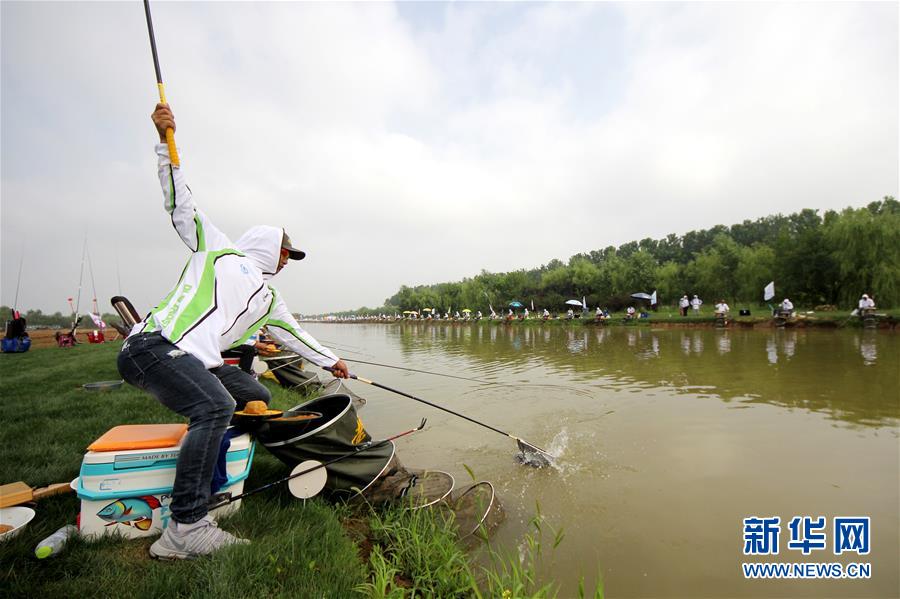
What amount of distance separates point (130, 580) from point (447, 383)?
808cm

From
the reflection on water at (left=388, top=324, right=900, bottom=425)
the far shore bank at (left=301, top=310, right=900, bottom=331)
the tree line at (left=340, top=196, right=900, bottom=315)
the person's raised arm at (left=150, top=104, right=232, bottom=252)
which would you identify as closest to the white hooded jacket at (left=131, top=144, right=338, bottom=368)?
the person's raised arm at (left=150, top=104, right=232, bottom=252)

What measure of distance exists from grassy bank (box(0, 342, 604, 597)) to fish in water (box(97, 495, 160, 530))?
0.10 metres

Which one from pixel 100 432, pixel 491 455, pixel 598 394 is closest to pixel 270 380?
pixel 100 432

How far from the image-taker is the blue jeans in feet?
7.04

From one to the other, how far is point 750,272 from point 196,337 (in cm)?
4501

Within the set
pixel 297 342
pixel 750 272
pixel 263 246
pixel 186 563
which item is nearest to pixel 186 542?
pixel 186 563

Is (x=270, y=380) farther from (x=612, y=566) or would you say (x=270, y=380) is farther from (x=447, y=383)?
(x=612, y=566)

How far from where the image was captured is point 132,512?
2252mm

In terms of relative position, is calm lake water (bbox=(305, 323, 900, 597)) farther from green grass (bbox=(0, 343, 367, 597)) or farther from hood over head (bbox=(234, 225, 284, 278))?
hood over head (bbox=(234, 225, 284, 278))
